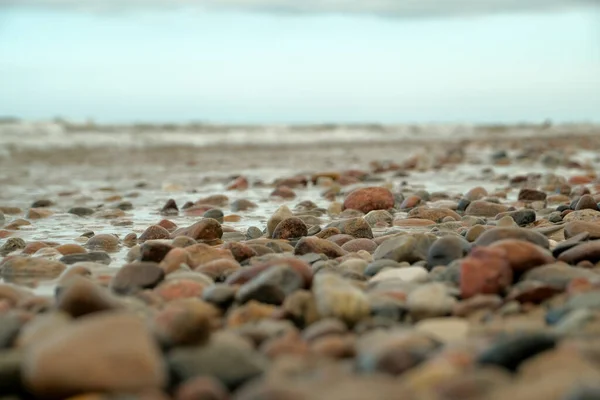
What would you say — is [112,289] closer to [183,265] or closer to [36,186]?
[183,265]

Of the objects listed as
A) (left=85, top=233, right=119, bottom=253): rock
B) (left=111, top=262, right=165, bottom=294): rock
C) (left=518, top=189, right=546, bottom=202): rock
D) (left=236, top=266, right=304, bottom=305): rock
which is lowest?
(left=518, top=189, right=546, bottom=202): rock

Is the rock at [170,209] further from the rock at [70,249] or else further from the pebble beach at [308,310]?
the rock at [70,249]

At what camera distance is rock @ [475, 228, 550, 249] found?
2579mm

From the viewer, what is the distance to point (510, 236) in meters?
2.58

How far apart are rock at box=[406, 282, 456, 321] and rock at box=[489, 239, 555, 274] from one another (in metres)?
0.34

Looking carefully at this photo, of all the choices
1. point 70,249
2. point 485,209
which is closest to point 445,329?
point 70,249

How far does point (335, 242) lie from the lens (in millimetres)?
3346

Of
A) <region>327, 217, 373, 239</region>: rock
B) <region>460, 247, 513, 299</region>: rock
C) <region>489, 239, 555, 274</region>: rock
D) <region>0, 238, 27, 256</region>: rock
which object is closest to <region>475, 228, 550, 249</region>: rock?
<region>489, 239, 555, 274</region>: rock

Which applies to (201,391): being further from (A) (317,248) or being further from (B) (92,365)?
(A) (317,248)

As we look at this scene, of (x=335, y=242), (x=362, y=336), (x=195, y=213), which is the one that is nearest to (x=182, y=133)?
(x=195, y=213)

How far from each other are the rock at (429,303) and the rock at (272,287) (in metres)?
0.36

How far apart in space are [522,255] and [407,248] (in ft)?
1.96

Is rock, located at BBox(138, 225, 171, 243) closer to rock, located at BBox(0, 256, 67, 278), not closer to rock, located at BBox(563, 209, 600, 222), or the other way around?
rock, located at BBox(0, 256, 67, 278)

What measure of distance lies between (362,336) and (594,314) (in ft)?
1.79
